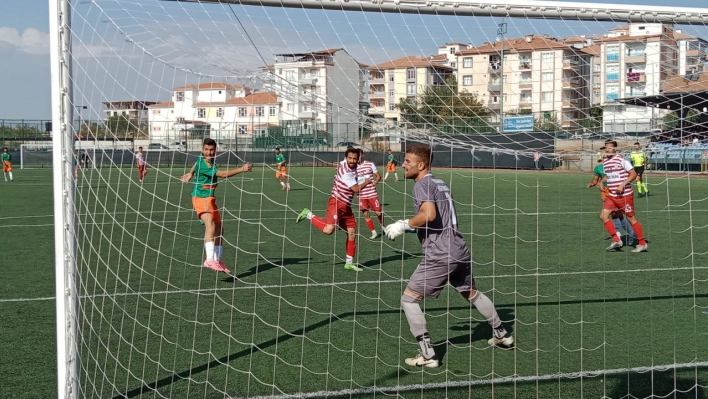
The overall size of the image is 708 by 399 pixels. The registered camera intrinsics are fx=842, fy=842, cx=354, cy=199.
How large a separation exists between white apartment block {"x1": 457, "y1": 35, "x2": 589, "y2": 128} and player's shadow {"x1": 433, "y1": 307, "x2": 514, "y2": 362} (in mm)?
1866

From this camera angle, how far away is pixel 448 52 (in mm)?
6191

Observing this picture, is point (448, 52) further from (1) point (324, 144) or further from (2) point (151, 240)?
(2) point (151, 240)

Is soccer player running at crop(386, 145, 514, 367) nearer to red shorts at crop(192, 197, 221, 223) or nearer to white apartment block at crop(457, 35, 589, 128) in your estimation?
white apartment block at crop(457, 35, 589, 128)

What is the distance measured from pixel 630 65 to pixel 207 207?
5.80m

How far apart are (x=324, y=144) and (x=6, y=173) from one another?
34728mm

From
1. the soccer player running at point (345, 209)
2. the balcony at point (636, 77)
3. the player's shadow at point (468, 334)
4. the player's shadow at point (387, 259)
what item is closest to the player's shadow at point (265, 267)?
the soccer player running at point (345, 209)

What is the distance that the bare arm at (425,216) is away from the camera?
6.20 meters

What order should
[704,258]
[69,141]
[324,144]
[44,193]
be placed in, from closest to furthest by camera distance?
[69,141] < [324,144] < [704,258] < [44,193]

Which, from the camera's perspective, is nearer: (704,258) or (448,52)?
(448,52)

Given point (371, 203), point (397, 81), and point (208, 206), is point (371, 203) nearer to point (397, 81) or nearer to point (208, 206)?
point (208, 206)

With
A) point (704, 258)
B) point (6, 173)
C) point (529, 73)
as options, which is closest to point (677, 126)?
point (529, 73)

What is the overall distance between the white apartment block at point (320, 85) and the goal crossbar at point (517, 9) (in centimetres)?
37

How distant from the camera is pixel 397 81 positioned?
5852 millimetres

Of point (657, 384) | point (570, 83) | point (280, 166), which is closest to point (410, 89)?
point (570, 83)
